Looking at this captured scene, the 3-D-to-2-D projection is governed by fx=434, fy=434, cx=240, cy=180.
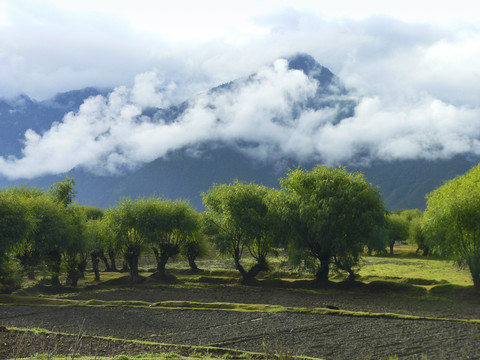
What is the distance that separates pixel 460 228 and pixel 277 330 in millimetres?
28597

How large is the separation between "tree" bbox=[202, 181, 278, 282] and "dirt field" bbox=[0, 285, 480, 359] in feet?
49.7

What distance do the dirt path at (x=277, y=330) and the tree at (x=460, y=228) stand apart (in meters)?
17.3

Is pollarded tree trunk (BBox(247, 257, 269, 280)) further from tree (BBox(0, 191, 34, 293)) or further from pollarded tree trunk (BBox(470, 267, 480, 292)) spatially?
tree (BBox(0, 191, 34, 293))

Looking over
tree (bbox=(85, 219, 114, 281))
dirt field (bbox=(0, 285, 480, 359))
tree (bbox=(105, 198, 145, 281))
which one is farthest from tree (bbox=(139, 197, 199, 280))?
dirt field (bbox=(0, 285, 480, 359))

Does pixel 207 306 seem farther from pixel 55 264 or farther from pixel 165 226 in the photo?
pixel 55 264

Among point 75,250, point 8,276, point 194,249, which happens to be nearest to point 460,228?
point 194,249

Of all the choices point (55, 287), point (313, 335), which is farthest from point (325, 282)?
point (55, 287)

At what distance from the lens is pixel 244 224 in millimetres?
64688

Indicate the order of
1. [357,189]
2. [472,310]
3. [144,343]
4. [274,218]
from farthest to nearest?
[274,218], [357,189], [472,310], [144,343]

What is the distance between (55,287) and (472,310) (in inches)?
2001

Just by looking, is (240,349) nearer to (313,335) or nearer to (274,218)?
(313,335)

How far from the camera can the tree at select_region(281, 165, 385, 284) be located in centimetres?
5522

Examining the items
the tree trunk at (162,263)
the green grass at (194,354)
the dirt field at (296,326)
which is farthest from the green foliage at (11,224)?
the green grass at (194,354)

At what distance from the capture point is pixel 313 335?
30750 mm
